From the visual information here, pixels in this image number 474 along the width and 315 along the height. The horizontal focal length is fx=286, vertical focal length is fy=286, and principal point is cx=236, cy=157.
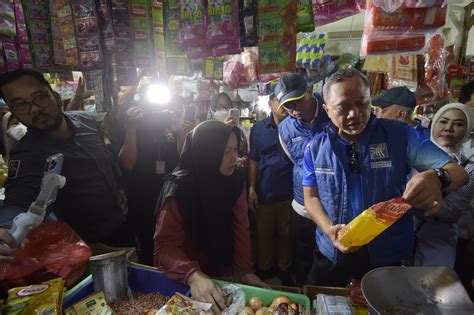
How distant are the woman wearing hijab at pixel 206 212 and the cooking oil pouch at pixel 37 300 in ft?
1.47

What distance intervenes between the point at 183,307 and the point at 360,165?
1.08 meters

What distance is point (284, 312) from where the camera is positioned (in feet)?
3.77

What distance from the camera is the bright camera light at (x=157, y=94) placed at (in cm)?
255

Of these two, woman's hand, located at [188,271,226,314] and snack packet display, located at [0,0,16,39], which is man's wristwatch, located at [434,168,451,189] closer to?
woman's hand, located at [188,271,226,314]

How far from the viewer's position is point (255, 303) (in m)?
1.29

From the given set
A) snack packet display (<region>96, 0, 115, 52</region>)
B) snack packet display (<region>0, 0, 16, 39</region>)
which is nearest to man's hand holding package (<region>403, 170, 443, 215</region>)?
snack packet display (<region>96, 0, 115, 52</region>)

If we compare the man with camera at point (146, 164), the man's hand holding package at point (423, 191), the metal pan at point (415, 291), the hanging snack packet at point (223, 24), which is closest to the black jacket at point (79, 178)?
the man with camera at point (146, 164)

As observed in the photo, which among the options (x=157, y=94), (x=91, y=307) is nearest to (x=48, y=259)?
(x=91, y=307)

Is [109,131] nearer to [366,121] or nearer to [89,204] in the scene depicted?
[89,204]

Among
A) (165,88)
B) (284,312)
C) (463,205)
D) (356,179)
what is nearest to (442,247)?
(463,205)

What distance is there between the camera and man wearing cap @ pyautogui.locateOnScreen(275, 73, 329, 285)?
8.17 feet

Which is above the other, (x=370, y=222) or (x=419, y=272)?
(x=370, y=222)

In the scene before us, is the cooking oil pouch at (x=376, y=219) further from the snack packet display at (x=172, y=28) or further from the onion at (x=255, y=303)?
the snack packet display at (x=172, y=28)

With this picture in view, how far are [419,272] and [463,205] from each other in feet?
3.67
